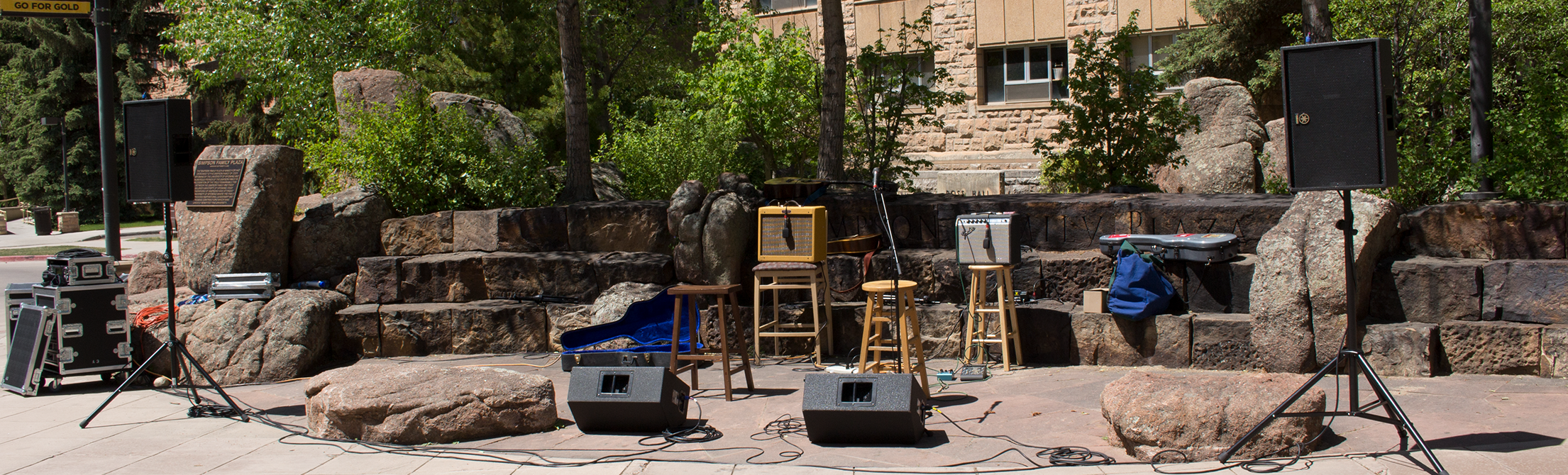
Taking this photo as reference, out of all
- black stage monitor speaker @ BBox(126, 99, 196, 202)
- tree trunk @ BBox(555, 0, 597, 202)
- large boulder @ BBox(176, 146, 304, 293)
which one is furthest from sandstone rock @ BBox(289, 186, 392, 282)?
black stage monitor speaker @ BBox(126, 99, 196, 202)

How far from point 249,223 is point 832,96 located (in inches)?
216

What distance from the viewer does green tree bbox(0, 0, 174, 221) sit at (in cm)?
2958

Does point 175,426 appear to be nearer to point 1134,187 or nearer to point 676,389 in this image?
point 676,389

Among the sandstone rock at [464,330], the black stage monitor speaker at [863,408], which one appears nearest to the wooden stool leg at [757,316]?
the sandstone rock at [464,330]

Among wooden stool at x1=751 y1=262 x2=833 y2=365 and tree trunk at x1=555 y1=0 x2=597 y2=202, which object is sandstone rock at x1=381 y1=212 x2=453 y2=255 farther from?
wooden stool at x1=751 y1=262 x2=833 y2=365

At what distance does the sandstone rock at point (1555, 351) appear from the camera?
21.4 ft

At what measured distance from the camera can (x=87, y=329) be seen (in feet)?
24.5

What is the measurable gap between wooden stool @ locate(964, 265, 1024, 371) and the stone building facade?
9723 mm

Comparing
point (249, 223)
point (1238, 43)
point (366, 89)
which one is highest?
point (1238, 43)

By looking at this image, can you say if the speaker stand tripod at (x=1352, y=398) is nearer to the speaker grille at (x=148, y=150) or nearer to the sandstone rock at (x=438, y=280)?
the sandstone rock at (x=438, y=280)

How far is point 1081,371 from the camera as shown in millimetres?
7430

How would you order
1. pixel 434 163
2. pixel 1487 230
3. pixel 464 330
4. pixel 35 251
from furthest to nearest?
pixel 35 251, pixel 434 163, pixel 464 330, pixel 1487 230

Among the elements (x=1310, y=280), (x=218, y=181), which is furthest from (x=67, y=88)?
(x=1310, y=280)

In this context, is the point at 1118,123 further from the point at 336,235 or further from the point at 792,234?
the point at 336,235
